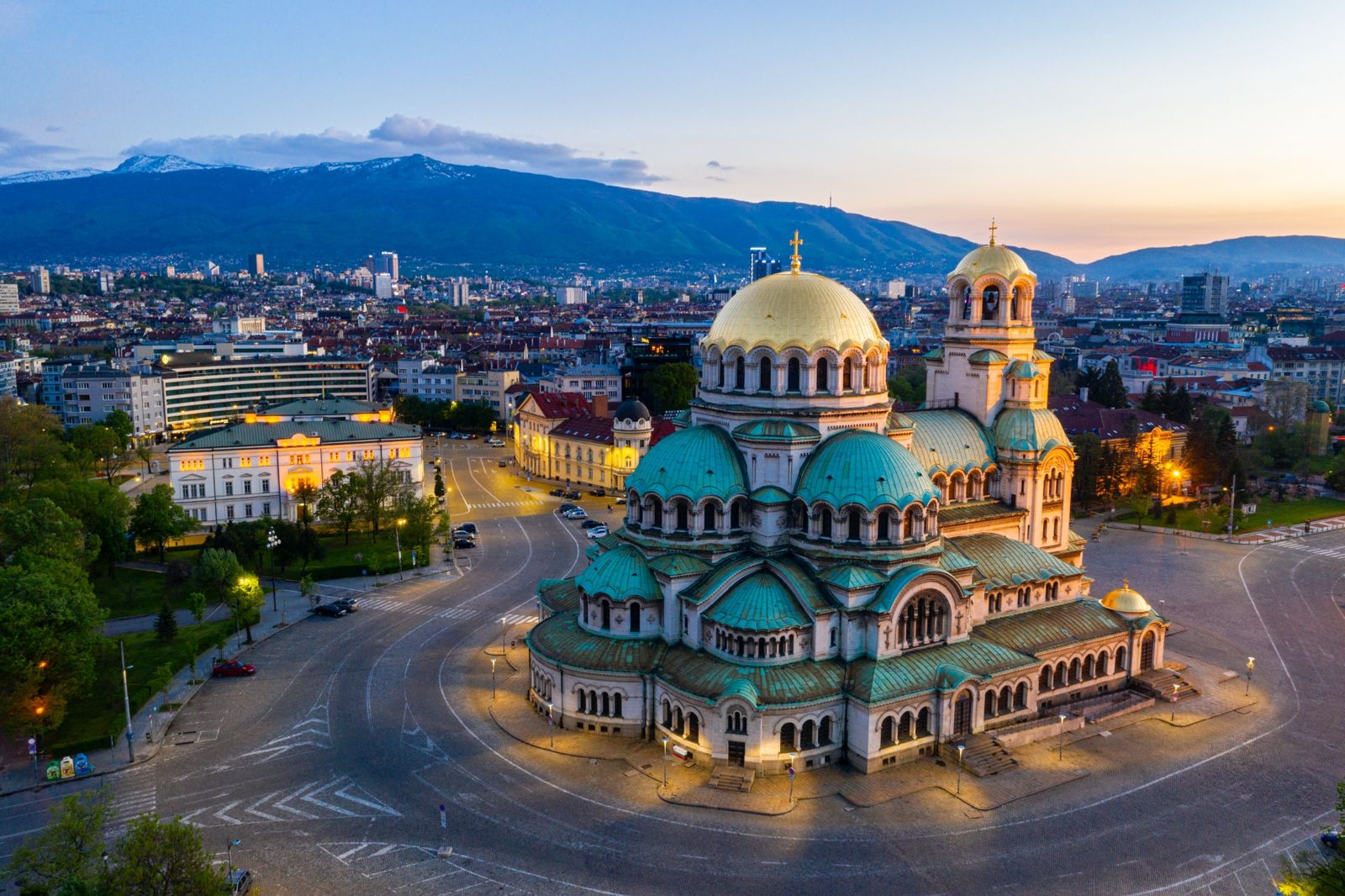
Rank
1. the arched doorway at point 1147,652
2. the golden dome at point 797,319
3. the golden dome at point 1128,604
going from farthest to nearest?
1. the arched doorway at point 1147,652
2. the golden dome at point 1128,604
3. the golden dome at point 797,319

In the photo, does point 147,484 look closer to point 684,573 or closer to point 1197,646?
point 684,573

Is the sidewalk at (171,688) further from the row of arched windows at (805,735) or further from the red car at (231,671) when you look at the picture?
the row of arched windows at (805,735)

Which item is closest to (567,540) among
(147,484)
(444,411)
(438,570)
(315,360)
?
(438,570)

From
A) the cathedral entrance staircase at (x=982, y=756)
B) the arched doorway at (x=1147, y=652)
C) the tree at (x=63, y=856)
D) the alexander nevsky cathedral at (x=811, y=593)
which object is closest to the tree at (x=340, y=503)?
the alexander nevsky cathedral at (x=811, y=593)

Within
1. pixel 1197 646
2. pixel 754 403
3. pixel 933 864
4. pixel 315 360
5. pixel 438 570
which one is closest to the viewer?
pixel 933 864

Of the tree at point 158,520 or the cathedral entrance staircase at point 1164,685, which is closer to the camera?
the cathedral entrance staircase at point 1164,685

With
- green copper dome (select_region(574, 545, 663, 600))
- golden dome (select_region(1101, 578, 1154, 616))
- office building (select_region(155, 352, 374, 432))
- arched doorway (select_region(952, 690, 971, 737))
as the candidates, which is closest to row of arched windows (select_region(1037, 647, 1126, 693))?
golden dome (select_region(1101, 578, 1154, 616))

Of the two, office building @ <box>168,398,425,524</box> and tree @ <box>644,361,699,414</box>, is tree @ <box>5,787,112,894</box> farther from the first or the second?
tree @ <box>644,361,699,414</box>
